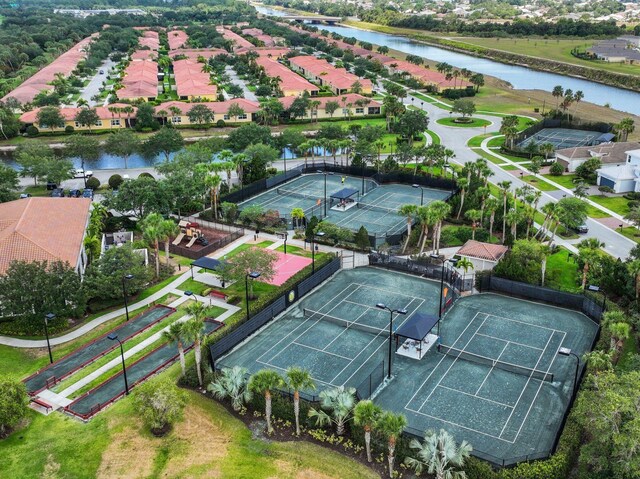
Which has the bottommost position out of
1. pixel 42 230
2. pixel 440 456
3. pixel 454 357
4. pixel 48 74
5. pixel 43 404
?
pixel 43 404

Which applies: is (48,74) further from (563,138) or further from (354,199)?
(563,138)

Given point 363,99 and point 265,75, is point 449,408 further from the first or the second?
point 265,75

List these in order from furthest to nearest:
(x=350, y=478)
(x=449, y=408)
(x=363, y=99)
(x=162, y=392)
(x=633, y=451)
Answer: (x=363, y=99) < (x=449, y=408) < (x=162, y=392) < (x=350, y=478) < (x=633, y=451)

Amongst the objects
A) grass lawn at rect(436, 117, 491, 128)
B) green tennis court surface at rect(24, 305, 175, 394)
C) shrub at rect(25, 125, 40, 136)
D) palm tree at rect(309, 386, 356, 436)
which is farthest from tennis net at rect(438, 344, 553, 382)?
shrub at rect(25, 125, 40, 136)

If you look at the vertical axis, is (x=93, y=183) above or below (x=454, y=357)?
below

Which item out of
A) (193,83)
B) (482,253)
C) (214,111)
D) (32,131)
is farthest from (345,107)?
(482,253)

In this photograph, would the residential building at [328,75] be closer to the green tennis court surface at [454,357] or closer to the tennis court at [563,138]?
the tennis court at [563,138]

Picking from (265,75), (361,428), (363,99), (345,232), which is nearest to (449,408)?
(361,428)
